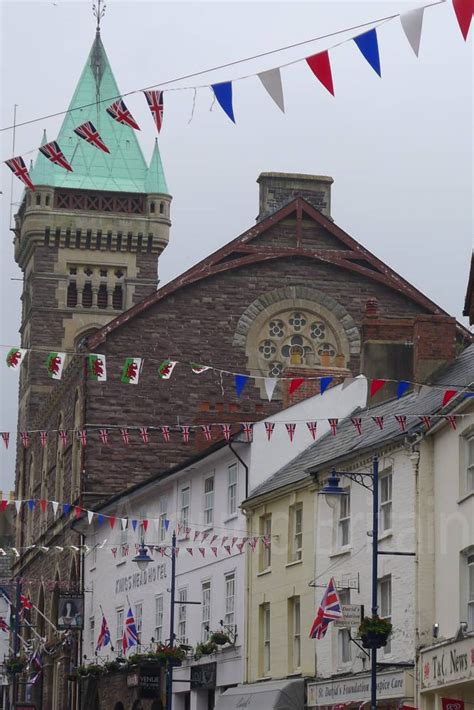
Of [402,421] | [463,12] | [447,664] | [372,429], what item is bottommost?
[447,664]

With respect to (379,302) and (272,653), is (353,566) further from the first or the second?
(379,302)

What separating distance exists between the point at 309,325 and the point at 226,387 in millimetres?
3866

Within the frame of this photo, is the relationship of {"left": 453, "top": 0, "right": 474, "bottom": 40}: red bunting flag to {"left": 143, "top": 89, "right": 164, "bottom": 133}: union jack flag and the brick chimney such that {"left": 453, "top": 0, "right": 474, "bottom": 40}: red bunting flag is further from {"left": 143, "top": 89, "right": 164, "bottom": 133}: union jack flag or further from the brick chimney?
the brick chimney

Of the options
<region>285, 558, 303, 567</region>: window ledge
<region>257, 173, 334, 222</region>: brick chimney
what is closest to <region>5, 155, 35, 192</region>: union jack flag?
<region>285, 558, 303, 567</region>: window ledge

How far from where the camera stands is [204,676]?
46.0 m

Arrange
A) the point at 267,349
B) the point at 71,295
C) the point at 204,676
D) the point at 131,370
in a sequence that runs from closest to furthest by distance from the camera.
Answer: the point at 131,370
the point at 204,676
the point at 267,349
the point at 71,295

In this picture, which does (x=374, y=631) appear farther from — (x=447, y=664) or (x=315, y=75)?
(x=315, y=75)

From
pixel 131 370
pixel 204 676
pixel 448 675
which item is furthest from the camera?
pixel 204 676

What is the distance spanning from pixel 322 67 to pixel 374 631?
12.6 metres

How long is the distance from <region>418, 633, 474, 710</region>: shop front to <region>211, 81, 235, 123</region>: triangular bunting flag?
38.3 feet

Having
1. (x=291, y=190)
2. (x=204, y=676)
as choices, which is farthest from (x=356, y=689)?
(x=291, y=190)

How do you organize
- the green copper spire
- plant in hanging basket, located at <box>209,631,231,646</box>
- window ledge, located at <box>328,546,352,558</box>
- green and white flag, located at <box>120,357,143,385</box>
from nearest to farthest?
green and white flag, located at <box>120,357,143,385</box> → window ledge, located at <box>328,546,352,558</box> → plant in hanging basket, located at <box>209,631,231,646</box> → the green copper spire

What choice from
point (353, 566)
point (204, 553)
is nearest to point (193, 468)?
point (204, 553)

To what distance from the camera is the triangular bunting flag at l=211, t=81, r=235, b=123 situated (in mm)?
22953
